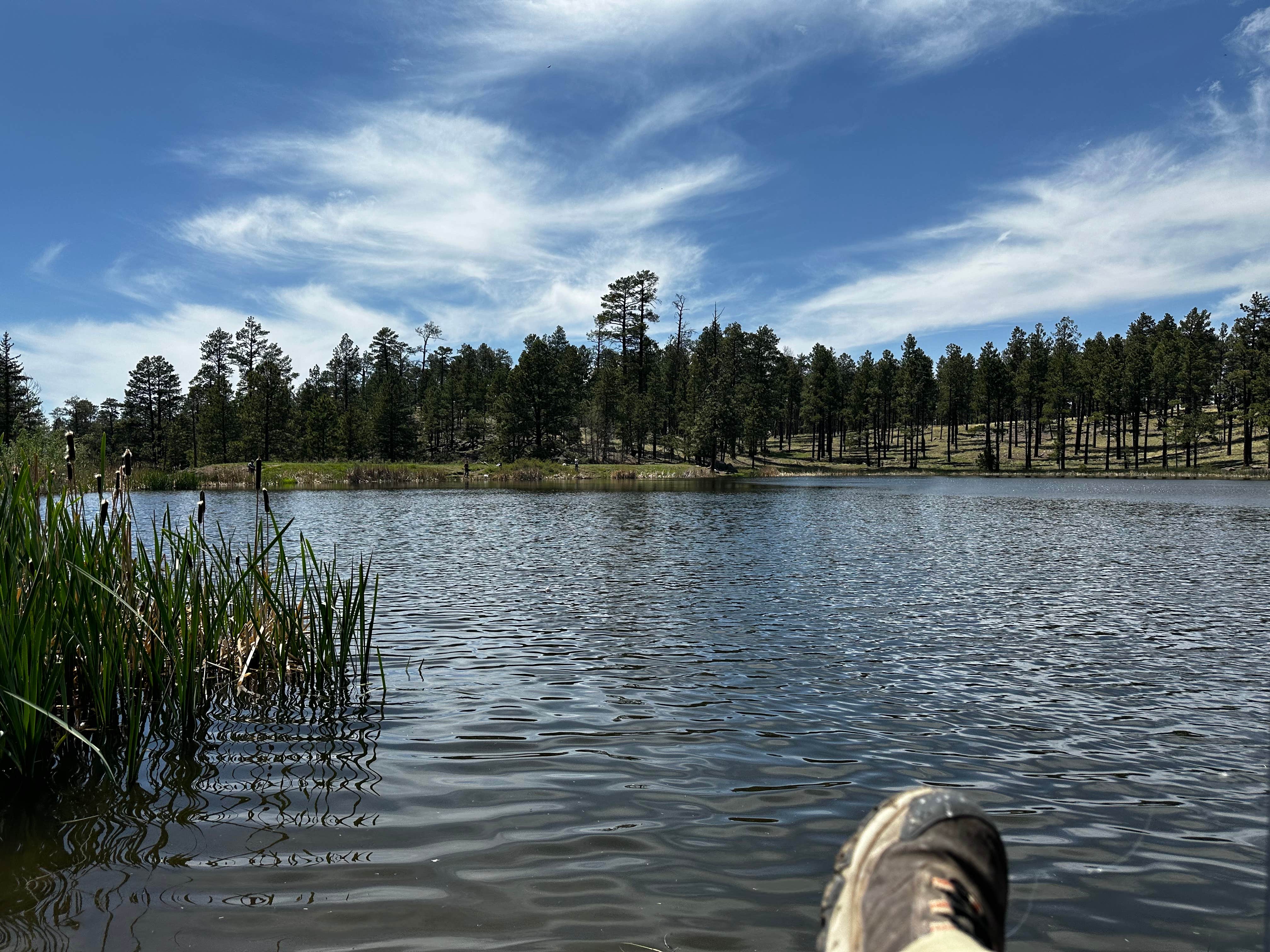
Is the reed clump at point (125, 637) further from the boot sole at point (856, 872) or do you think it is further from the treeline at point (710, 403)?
the treeline at point (710, 403)

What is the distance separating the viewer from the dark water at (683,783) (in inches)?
153

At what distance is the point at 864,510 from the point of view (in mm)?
35594

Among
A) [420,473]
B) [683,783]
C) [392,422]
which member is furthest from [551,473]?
[683,783]

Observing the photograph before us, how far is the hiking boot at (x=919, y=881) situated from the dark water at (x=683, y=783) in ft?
4.99

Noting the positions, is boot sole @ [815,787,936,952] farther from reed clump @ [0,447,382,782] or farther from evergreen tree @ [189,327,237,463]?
evergreen tree @ [189,327,237,463]

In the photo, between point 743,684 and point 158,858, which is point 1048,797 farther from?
point 158,858

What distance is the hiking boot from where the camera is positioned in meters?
2.26

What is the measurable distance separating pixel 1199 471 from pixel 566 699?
95.2m

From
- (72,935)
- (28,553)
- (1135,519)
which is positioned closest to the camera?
(72,935)

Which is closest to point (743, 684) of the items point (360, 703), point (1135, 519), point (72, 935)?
point (360, 703)

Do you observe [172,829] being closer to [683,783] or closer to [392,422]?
[683,783]

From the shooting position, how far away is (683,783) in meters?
5.65

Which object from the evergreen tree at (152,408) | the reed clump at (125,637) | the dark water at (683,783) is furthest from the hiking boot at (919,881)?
the evergreen tree at (152,408)

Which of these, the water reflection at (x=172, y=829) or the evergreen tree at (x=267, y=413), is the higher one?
the evergreen tree at (x=267, y=413)
